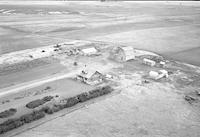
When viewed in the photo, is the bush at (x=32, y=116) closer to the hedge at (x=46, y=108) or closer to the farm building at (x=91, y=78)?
the hedge at (x=46, y=108)

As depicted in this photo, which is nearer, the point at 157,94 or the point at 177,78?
the point at 157,94

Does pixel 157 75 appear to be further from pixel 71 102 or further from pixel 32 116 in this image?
pixel 32 116

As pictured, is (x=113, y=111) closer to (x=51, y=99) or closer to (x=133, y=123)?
(x=133, y=123)

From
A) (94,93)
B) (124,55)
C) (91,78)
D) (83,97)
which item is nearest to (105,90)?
(94,93)

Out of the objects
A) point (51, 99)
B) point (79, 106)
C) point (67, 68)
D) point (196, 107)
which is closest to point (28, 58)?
point (67, 68)

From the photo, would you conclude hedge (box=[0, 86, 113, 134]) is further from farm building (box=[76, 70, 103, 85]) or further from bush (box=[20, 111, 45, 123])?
farm building (box=[76, 70, 103, 85])

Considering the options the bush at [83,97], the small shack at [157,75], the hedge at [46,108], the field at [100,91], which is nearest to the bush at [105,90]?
the hedge at [46,108]

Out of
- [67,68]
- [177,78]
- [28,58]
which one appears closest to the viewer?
[177,78]

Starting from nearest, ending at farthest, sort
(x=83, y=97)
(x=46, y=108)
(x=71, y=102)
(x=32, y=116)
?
(x=32, y=116)
(x=46, y=108)
(x=71, y=102)
(x=83, y=97)
